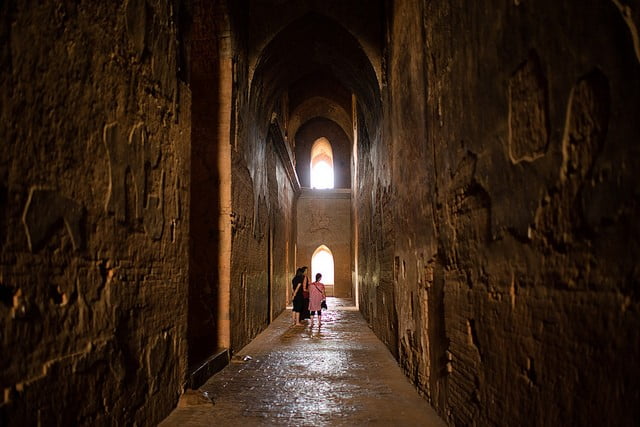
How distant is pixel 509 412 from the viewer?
8.68ft

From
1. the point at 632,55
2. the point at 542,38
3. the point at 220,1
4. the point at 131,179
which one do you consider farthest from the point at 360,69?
the point at 632,55

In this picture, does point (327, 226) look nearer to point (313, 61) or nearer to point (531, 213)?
point (313, 61)

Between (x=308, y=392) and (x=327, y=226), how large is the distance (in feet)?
57.7

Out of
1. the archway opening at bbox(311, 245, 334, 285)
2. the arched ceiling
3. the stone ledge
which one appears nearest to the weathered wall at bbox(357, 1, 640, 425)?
the stone ledge

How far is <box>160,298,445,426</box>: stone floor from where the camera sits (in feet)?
13.4

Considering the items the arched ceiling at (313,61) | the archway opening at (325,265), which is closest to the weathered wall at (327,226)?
the archway opening at (325,265)

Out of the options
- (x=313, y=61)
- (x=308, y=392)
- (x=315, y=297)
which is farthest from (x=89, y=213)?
(x=315, y=297)

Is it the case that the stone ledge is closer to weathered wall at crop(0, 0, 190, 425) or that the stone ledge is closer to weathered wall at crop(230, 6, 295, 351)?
weathered wall at crop(0, 0, 190, 425)

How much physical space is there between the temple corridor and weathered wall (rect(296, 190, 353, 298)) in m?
15.4

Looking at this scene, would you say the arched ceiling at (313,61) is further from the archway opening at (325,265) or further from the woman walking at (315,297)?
the archway opening at (325,265)

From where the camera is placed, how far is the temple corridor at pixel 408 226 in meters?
1.86

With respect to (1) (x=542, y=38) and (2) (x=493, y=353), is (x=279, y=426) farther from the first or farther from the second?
(1) (x=542, y=38)

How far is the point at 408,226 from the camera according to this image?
5.86 m

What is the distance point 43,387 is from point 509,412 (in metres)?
2.47
